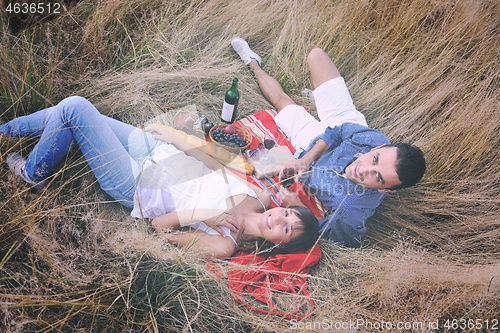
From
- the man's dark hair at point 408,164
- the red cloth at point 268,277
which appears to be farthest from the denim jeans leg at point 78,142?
the man's dark hair at point 408,164

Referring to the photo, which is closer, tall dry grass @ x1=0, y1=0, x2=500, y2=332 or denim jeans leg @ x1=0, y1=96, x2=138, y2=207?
tall dry grass @ x1=0, y1=0, x2=500, y2=332

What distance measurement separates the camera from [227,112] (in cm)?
282

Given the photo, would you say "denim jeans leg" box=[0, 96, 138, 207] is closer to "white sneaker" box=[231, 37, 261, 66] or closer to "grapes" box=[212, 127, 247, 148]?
"grapes" box=[212, 127, 247, 148]

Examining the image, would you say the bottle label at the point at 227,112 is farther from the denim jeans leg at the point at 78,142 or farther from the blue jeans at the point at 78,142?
the denim jeans leg at the point at 78,142

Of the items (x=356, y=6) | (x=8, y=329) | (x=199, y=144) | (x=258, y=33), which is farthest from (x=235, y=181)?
(x=356, y=6)

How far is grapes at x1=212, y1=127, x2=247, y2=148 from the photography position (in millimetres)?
2539

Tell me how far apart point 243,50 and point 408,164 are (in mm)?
2486

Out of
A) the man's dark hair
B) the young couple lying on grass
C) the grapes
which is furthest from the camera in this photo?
the grapes

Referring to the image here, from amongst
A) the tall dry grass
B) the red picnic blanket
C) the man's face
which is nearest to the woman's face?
the red picnic blanket

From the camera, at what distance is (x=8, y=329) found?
1.24 meters

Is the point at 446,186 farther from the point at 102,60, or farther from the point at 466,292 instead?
the point at 102,60

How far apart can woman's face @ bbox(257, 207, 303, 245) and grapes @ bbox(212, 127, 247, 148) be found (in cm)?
83

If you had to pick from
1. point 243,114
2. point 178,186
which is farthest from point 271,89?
point 178,186

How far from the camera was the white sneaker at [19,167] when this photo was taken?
1730 mm
